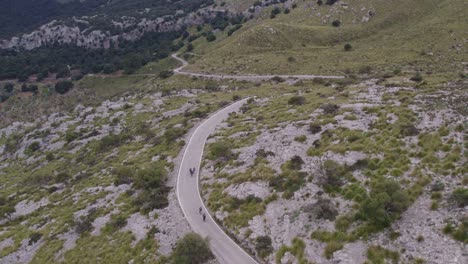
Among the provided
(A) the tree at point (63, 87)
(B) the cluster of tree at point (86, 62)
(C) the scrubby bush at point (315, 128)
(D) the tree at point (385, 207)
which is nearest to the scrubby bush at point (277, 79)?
(C) the scrubby bush at point (315, 128)

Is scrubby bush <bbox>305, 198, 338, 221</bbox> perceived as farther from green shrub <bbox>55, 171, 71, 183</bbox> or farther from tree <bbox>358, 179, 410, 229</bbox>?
green shrub <bbox>55, 171, 71, 183</bbox>

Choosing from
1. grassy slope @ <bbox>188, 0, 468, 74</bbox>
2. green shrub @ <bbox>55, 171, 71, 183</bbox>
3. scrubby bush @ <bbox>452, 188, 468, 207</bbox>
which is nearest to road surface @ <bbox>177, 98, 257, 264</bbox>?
scrubby bush @ <bbox>452, 188, 468, 207</bbox>

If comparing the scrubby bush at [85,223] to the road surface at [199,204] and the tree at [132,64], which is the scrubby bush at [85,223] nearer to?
the road surface at [199,204]

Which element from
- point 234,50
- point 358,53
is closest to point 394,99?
point 358,53

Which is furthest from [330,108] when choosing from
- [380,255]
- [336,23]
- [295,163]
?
[336,23]

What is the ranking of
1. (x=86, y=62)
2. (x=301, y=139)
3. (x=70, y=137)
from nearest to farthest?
(x=301, y=139) < (x=70, y=137) < (x=86, y=62)

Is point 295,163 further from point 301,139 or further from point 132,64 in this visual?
point 132,64
